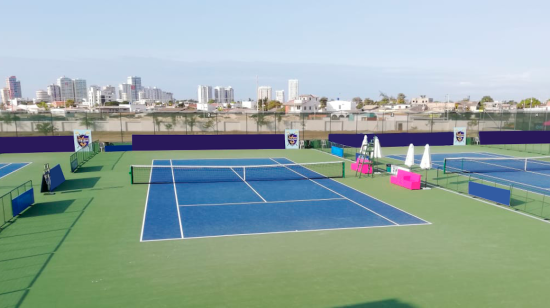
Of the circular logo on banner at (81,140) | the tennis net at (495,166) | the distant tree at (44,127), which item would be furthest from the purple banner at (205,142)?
the tennis net at (495,166)

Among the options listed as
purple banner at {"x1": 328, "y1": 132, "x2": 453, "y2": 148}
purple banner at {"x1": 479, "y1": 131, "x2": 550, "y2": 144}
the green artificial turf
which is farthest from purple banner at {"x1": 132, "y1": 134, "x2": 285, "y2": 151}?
purple banner at {"x1": 479, "y1": 131, "x2": 550, "y2": 144}

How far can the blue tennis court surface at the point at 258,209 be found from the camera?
50.4ft

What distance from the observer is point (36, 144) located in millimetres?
39031

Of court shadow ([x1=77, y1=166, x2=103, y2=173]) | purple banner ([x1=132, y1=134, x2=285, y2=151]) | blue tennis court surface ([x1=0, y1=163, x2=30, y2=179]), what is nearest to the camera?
blue tennis court surface ([x1=0, y1=163, x2=30, y2=179])

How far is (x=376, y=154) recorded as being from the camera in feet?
85.9

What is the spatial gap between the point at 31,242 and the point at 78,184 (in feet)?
34.6

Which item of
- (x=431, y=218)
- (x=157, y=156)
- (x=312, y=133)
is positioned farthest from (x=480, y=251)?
(x=312, y=133)

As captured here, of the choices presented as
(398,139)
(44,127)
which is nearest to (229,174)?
(398,139)

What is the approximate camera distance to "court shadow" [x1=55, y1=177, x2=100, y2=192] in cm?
2212

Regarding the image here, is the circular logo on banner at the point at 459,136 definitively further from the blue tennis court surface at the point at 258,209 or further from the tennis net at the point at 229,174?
the blue tennis court surface at the point at 258,209

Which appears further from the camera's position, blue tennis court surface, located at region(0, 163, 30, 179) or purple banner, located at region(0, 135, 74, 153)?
purple banner, located at region(0, 135, 74, 153)

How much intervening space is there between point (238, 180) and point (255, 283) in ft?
50.2

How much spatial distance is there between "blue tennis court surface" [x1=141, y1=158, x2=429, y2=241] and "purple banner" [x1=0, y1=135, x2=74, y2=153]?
2207cm

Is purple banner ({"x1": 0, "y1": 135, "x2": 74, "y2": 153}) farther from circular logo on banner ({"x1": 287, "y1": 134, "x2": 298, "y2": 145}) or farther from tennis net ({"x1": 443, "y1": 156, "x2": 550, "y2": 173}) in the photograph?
tennis net ({"x1": 443, "y1": 156, "x2": 550, "y2": 173})
